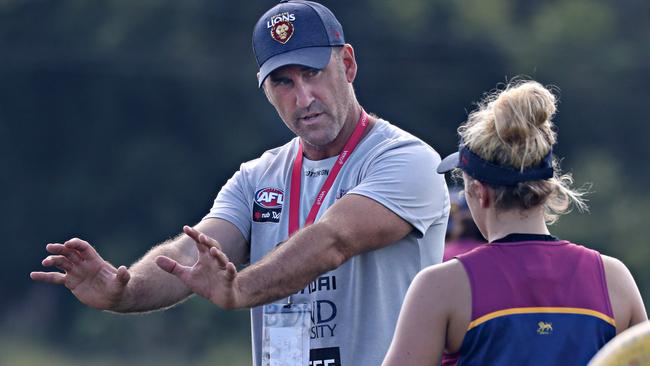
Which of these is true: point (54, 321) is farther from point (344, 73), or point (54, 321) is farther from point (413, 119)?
point (344, 73)

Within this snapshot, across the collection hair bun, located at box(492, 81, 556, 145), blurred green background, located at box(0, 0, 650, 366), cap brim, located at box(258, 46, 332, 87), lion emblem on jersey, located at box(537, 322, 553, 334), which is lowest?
lion emblem on jersey, located at box(537, 322, 553, 334)

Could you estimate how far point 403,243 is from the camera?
14.3 feet

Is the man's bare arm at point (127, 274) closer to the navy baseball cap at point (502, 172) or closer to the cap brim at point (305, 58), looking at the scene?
the cap brim at point (305, 58)

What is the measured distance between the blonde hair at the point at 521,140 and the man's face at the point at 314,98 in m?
1.04

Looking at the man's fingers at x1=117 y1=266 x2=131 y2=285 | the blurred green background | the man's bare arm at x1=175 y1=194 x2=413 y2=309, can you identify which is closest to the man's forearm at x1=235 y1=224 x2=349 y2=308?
the man's bare arm at x1=175 y1=194 x2=413 y2=309

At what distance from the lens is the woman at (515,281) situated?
3.36 metres

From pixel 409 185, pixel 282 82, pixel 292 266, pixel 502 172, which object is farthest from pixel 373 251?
pixel 502 172

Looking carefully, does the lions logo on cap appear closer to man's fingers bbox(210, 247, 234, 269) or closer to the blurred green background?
man's fingers bbox(210, 247, 234, 269)

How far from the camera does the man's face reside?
4531 mm

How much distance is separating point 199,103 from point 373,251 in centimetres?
1546

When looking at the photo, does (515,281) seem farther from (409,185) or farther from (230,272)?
(409,185)

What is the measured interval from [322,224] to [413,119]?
1512 cm

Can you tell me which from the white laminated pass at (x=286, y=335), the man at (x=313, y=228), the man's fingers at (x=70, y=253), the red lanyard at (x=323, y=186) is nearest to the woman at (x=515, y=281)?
the man at (x=313, y=228)

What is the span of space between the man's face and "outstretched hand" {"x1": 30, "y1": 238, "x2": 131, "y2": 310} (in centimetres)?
74
